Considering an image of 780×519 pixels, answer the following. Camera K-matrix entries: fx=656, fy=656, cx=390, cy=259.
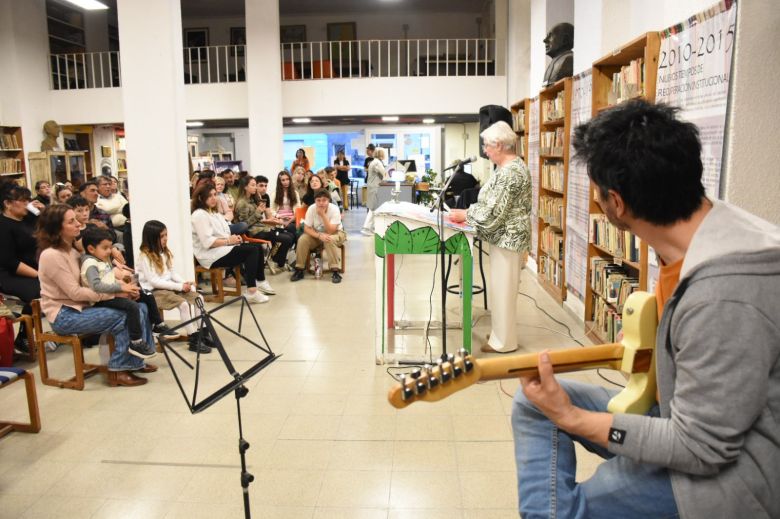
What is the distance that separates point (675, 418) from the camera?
4.46 ft

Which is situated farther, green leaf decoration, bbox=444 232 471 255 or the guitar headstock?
green leaf decoration, bbox=444 232 471 255

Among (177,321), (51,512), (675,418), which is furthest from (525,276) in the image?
(675,418)

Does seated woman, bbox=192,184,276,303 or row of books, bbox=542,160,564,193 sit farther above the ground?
row of books, bbox=542,160,564,193

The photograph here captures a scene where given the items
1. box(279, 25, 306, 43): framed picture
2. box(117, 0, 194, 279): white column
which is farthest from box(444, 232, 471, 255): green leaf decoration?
box(279, 25, 306, 43): framed picture

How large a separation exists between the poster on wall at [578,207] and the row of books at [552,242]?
459 mm

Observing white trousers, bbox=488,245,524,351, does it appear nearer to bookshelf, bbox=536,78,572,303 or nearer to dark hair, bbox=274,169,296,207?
→ bookshelf, bbox=536,78,572,303

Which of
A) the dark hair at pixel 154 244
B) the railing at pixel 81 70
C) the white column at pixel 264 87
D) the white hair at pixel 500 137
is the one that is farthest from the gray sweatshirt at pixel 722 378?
the railing at pixel 81 70

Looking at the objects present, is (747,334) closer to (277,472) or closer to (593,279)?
(277,472)

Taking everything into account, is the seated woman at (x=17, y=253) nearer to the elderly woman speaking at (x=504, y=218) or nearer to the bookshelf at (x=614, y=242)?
the elderly woman speaking at (x=504, y=218)

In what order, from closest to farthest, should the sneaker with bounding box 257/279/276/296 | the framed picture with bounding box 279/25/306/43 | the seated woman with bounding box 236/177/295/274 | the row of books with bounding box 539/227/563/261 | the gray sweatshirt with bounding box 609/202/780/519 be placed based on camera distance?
the gray sweatshirt with bounding box 609/202/780/519 → the row of books with bounding box 539/227/563/261 → the sneaker with bounding box 257/279/276/296 → the seated woman with bounding box 236/177/295/274 → the framed picture with bounding box 279/25/306/43

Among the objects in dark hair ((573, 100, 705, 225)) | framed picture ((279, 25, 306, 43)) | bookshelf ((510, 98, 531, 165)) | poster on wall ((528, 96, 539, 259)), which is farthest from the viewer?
framed picture ((279, 25, 306, 43))

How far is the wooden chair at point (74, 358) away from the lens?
13.2 feet

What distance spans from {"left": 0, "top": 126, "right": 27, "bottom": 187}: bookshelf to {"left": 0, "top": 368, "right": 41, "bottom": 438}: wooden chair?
9.39 meters

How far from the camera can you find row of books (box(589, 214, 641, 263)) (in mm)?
4188
